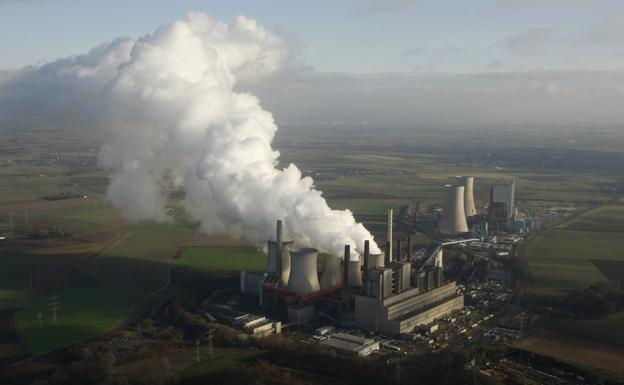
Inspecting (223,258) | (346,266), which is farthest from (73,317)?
(223,258)

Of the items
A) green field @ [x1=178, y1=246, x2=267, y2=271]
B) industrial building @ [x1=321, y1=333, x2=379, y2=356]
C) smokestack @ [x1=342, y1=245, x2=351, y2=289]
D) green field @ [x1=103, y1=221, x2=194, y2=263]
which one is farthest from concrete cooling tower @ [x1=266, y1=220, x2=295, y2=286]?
green field @ [x1=103, y1=221, x2=194, y2=263]

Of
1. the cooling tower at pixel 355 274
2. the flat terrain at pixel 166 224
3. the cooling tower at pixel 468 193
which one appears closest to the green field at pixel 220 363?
the flat terrain at pixel 166 224

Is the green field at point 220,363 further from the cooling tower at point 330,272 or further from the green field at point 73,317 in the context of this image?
the cooling tower at point 330,272

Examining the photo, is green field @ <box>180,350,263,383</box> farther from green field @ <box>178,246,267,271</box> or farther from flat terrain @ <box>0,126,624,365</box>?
green field @ <box>178,246,267,271</box>

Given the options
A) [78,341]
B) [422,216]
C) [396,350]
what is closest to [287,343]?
[396,350]

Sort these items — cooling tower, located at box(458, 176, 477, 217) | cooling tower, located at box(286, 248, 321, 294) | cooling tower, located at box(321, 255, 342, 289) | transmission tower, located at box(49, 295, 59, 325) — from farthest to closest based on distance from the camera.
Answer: cooling tower, located at box(458, 176, 477, 217)
cooling tower, located at box(321, 255, 342, 289)
cooling tower, located at box(286, 248, 321, 294)
transmission tower, located at box(49, 295, 59, 325)

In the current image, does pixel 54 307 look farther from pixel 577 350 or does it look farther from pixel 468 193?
pixel 468 193

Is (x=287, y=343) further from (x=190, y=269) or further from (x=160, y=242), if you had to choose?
(x=160, y=242)
